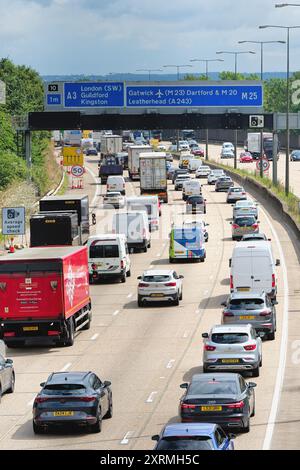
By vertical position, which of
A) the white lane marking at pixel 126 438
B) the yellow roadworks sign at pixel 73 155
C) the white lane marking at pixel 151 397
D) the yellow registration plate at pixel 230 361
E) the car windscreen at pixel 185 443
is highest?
the yellow roadworks sign at pixel 73 155

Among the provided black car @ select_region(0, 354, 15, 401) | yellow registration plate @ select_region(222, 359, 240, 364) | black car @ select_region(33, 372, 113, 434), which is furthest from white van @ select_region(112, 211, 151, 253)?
black car @ select_region(33, 372, 113, 434)

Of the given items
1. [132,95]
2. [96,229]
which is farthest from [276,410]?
[132,95]

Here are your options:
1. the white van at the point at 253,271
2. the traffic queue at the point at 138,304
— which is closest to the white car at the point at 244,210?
the traffic queue at the point at 138,304

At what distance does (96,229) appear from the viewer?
82875mm

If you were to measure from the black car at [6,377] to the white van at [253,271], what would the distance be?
52.5 ft

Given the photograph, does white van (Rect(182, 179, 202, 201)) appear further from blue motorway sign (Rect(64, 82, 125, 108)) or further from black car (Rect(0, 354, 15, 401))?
black car (Rect(0, 354, 15, 401))

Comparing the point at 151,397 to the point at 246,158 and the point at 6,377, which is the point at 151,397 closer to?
the point at 6,377

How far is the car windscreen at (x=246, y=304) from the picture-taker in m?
43.8

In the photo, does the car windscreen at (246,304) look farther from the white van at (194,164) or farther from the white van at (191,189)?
the white van at (194,164)

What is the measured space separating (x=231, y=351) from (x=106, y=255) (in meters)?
23.6

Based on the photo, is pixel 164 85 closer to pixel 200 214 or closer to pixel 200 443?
pixel 200 214

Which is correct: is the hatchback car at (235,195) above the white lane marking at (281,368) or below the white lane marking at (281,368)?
above

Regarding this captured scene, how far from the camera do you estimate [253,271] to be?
50719mm

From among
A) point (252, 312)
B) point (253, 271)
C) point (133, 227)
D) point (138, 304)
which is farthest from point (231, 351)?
point (133, 227)
